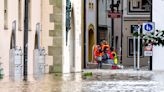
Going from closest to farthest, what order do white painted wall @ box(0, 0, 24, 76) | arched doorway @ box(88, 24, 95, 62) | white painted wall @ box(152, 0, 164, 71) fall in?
1. white painted wall @ box(0, 0, 24, 76)
2. white painted wall @ box(152, 0, 164, 71)
3. arched doorway @ box(88, 24, 95, 62)

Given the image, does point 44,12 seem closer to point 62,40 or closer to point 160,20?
point 62,40

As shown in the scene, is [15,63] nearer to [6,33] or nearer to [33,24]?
[6,33]

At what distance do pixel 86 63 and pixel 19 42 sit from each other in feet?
70.2

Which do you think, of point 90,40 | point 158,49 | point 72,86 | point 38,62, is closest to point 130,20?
point 90,40

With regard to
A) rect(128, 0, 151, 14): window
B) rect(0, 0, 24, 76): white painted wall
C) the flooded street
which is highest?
rect(128, 0, 151, 14): window

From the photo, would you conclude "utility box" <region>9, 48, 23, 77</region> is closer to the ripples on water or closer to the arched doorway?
the ripples on water

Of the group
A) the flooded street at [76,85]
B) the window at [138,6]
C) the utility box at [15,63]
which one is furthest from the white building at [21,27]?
the window at [138,6]

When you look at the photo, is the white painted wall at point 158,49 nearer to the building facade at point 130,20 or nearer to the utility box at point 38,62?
the utility box at point 38,62

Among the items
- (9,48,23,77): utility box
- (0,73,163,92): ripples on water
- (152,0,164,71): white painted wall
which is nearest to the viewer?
(0,73,163,92): ripples on water

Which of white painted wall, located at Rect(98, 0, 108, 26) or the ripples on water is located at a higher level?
white painted wall, located at Rect(98, 0, 108, 26)

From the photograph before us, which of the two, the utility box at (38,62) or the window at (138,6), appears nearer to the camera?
the utility box at (38,62)

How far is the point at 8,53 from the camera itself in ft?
85.0

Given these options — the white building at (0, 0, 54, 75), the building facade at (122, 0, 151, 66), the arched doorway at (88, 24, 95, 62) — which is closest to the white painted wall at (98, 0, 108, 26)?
the arched doorway at (88, 24, 95, 62)

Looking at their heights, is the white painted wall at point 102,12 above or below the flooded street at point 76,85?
above
